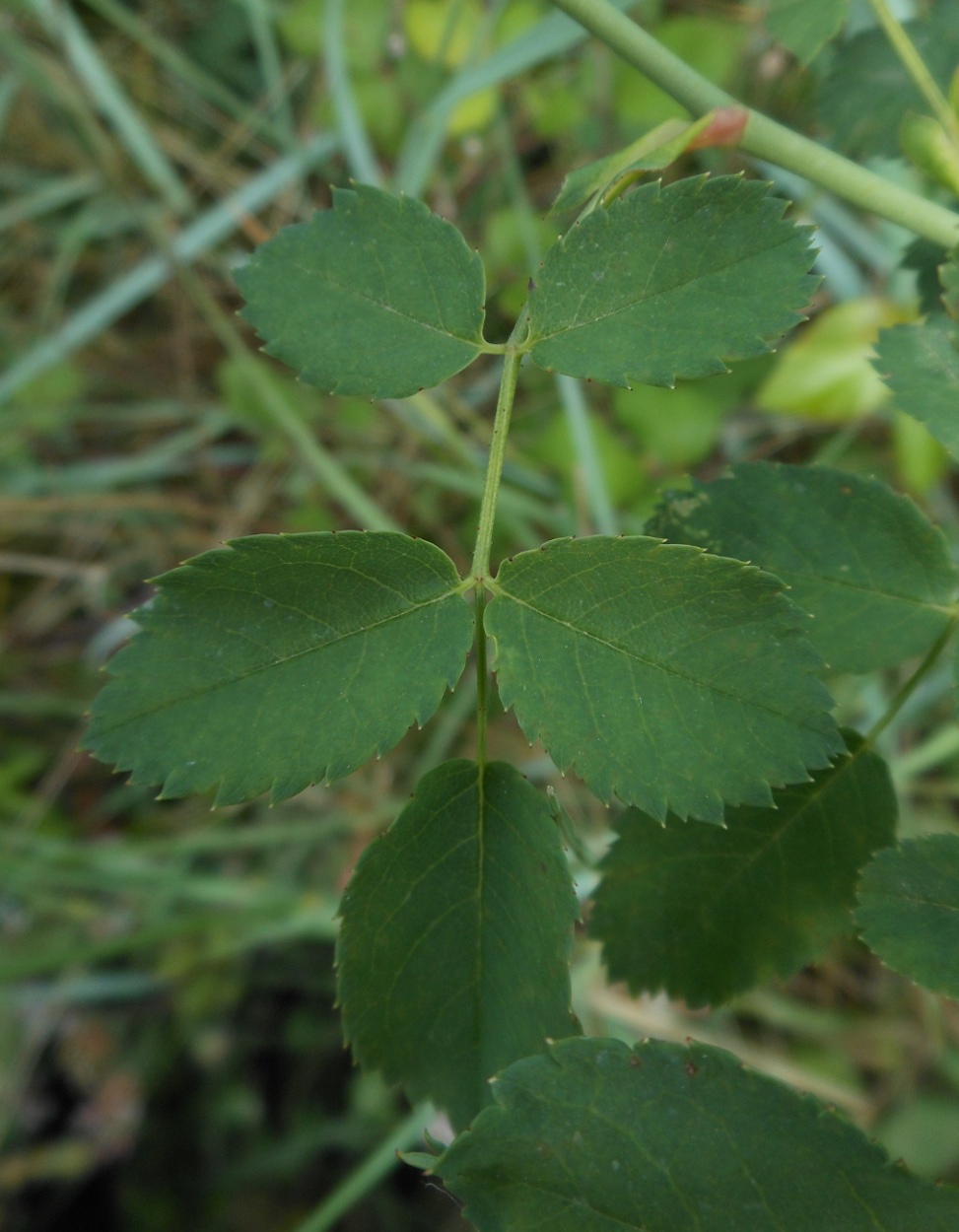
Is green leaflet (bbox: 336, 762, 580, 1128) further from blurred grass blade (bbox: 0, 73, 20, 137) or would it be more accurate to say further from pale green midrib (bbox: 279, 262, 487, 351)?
blurred grass blade (bbox: 0, 73, 20, 137)

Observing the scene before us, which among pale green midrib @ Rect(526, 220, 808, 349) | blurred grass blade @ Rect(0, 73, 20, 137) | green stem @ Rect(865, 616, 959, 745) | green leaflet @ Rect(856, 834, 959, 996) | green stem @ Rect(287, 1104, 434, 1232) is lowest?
green stem @ Rect(287, 1104, 434, 1232)

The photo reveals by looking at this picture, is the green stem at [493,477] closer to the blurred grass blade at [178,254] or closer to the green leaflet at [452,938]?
the green leaflet at [452,938]

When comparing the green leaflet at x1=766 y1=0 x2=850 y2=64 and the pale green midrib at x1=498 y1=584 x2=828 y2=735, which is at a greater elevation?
the green leaflet at x1=766 y1=0 x2=850 y2=64

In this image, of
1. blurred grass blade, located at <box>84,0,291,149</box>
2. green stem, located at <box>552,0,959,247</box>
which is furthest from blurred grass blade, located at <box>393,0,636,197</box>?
green stem, located at <box>552,0,959,247</box>

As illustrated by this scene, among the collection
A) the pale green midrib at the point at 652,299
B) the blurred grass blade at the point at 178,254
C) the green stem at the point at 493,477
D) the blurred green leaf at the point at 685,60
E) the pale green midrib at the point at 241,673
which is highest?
the blurred grass blade at the point at 178,254

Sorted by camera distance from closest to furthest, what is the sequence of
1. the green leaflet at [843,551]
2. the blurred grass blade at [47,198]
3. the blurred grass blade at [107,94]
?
the green leaflet at [843,551] → the blurred grass blade at [107,94] → the blurred grass blade at [47,198]

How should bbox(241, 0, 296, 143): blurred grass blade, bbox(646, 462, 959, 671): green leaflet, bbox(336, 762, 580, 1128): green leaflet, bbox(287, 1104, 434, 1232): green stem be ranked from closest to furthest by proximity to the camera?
bbox(336, 762, 580, 1128): green leaflet < bbox(646, 462, 959, 671): green leaflet < bbox(287, 1104, 434, 1232): green stem < bbox(241, 0, 296, 143): blurred grass blade

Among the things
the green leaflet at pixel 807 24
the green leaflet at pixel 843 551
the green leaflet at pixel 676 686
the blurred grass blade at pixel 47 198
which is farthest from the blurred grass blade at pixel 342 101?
the green leaflet at pixel 676 686

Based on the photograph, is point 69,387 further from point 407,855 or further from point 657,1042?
point 657,1042
